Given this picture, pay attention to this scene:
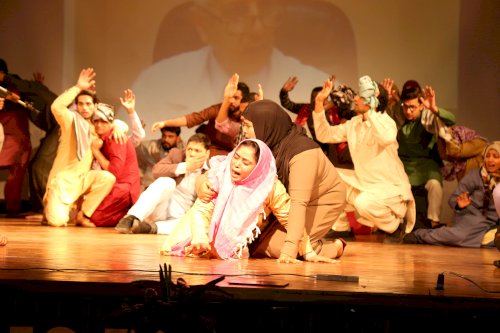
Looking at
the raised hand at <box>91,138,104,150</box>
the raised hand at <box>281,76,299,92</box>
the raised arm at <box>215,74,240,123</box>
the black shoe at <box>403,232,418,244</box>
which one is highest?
the raised hand at <box>281,76,299,92</box>

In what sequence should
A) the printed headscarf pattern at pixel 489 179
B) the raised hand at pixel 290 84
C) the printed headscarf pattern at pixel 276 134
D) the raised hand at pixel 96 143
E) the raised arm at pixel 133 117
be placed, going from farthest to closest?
the raised hand at pixel 290 84
the raised arm at pixel 133 117
the raised hand at pixel 96 143
the printed headscarf pattern at pixel 489 179
the printed headscarf pattern at pixel 276 134

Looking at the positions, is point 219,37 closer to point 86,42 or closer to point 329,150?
point 86,42

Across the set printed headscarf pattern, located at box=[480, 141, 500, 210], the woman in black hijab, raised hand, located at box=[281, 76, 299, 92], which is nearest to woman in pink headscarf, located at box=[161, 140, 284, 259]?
the woman in black hijab

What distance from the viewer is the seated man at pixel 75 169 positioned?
7.47 m

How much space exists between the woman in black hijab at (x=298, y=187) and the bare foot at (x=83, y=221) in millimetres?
3037

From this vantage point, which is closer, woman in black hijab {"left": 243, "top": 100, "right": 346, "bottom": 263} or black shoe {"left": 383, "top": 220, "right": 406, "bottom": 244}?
woman in black hijab {"left": 243, "top": 100, "right": 346, "bottom": 263}

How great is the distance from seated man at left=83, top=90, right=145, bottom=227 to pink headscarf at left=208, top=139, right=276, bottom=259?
298cm

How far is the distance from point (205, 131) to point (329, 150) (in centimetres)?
125

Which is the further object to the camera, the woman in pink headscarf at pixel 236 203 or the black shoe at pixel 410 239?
the black shoe at pixel 410 239

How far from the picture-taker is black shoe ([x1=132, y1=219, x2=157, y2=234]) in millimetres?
6773

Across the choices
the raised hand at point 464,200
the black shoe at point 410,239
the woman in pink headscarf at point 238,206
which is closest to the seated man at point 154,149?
the black shoe at point 410,239

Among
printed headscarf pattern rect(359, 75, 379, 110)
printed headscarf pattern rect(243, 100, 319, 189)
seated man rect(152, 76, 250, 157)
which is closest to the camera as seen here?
printed headscarf pattern rect(243, 100, 319, 189)

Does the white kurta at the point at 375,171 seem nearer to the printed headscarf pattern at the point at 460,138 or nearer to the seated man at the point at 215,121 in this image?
the printed headscarf pattern at the point at 460,138

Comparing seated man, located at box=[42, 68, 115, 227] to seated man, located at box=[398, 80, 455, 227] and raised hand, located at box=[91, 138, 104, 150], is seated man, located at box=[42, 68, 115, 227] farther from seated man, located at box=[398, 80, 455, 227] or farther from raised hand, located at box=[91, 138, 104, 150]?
seated man, located at box=[398, 80, 455, 227]
